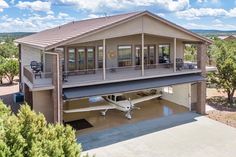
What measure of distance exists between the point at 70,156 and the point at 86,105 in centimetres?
1540

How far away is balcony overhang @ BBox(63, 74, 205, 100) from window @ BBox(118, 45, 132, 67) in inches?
132

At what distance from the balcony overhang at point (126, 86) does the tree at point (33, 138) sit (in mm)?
6422

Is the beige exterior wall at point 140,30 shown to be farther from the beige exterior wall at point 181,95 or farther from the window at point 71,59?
the beige exterior wall at point 181,95

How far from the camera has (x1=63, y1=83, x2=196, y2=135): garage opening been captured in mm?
21422

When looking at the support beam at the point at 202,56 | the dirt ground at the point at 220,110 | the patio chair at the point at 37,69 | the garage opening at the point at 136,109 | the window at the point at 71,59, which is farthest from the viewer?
the support beam at the point at 202,56

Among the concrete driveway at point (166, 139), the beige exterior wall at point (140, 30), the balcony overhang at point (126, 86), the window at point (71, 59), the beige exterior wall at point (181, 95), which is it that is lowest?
the concrete driveway at point (166, 139)

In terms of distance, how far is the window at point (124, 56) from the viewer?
76.1ft

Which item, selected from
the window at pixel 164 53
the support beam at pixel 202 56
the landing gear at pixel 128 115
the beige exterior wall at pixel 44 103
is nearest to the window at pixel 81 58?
the beige exterior wall at pixel 44 103

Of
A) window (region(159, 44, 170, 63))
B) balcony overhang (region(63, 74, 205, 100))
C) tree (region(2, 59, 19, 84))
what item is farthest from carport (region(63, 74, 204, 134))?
tree (region(2, 59, 19, 84))

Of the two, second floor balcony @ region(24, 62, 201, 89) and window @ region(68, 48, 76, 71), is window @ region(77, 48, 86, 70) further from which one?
second floor balcony @ region(24, 62, 201, 89)

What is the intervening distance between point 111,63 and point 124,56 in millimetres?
1387

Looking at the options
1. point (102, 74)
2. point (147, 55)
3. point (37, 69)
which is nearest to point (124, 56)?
point (147, 55)

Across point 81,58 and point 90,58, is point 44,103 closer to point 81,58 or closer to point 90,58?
point 81,58

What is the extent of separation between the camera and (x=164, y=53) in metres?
26.1
